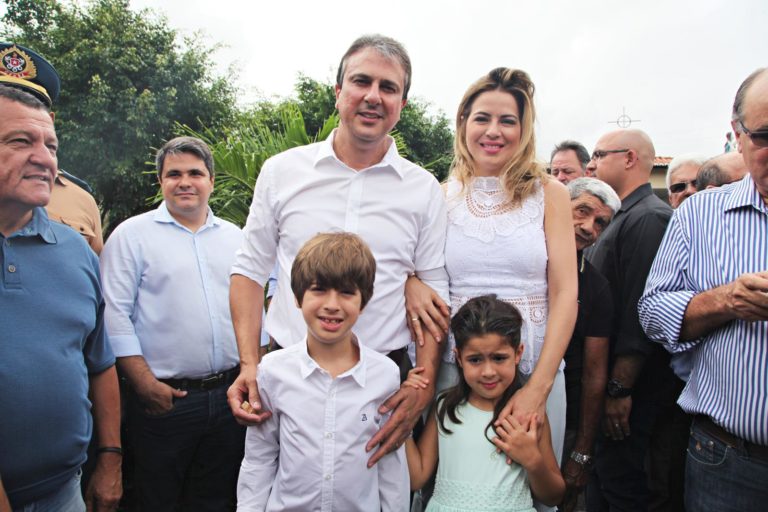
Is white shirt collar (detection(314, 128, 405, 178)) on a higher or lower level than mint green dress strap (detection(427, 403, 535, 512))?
higher

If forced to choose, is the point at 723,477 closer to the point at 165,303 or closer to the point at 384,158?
the point at 384,158

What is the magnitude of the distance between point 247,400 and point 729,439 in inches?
73.7

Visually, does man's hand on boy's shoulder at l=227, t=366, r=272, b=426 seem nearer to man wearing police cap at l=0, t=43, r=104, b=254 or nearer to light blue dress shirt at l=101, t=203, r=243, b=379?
light blue dress shirt at l=101, t=203, r=243, b=379

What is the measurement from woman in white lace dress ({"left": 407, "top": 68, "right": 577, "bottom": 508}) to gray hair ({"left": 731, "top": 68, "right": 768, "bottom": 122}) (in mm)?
728

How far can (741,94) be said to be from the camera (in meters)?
1.98

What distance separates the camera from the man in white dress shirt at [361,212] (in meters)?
2.29

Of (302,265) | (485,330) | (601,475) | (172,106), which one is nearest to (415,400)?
(485,330)

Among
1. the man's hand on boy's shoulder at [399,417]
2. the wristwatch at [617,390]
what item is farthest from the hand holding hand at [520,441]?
the wristwatch at [617,390]

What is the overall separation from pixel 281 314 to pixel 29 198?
42.0 inches

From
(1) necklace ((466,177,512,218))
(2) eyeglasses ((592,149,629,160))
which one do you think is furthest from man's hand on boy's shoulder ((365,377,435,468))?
(2) eyeglasses ((592,149,629,160))

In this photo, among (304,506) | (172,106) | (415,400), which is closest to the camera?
(304,506)

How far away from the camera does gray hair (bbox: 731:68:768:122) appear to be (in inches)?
77.0

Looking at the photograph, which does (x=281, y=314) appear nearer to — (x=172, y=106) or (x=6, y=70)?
(x=6, y=70)

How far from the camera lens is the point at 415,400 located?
7.04ft
